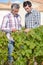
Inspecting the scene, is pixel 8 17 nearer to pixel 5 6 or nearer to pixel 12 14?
pixel 12 14

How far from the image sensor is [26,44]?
15.6ft

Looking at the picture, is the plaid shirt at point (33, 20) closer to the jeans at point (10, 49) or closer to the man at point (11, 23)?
the man at point (11, 23)

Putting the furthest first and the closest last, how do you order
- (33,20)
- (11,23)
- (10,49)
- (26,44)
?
(11,23) → (33,20) → (10,49) → (26,44)

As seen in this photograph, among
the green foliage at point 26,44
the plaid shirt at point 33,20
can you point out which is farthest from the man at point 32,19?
the green foliage at point 26,44

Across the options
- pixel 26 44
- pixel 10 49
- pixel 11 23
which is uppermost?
pixel 11 23

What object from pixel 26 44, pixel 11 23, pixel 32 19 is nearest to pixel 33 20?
pixel 32 19

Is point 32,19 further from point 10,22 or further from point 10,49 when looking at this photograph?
point 10,49

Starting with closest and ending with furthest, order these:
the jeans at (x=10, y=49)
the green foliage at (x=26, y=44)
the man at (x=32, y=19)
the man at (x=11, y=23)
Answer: the green foliage at (x=26, y=44) → the jeans at (x=10, y=49) → the man at (x=11, y=23) → the man at (x=32, y=19)

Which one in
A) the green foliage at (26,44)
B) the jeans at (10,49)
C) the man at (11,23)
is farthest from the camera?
the man at (11,23)

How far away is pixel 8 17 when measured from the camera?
5.36 meters

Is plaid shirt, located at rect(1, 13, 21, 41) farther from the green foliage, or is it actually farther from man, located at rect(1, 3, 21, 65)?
the green foliage

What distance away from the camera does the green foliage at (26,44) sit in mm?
4750

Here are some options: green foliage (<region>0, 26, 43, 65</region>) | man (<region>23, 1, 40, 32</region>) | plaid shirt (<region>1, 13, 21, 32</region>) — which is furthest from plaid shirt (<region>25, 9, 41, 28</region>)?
green foliage (<region>0, 26, 43, 65</region>)

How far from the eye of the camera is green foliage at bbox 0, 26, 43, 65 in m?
4.75
